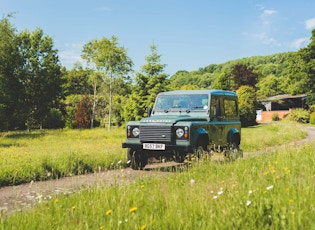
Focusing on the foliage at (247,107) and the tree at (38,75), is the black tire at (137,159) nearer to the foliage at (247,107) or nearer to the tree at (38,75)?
the tree at (38,75)

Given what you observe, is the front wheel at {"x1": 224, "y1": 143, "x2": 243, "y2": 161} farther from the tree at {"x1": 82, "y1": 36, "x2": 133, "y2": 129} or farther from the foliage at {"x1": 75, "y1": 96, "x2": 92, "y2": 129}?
the foliage at {"x1": 75, "y1": 96, "x2": 92, "y2": 129}

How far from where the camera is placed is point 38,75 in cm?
4000

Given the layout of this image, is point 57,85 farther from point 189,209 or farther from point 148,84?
point 189,209

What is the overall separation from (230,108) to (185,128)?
315 cm

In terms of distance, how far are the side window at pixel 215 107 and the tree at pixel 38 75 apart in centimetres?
3245

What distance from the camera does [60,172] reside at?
9.30m

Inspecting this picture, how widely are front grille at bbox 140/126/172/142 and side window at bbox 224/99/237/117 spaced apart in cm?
283

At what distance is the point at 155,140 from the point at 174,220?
5221mm

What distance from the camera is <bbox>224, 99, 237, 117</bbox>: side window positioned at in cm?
1083

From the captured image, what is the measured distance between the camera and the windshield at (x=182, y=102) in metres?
10.0

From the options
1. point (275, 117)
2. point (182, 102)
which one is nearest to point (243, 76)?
point (275, 117)

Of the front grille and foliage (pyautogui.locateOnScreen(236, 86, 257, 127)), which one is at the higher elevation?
A: foliage (pyautogui.locateOnScreen(236, 86, 257, 127))

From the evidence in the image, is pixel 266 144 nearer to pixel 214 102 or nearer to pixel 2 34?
pixel 214 102

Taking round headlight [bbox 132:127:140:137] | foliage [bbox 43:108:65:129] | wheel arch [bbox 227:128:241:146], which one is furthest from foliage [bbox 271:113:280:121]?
round headlight [bbox 132:127:140:137]
